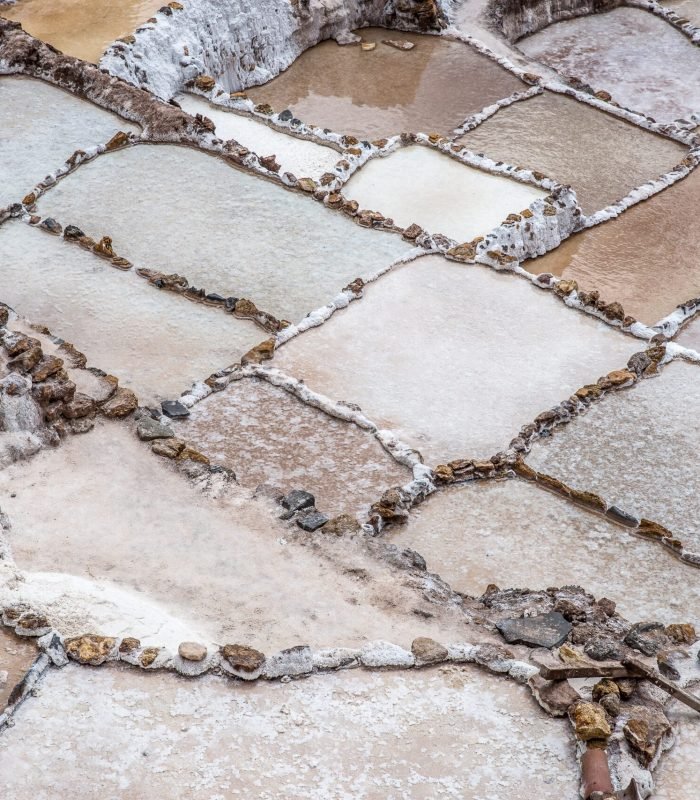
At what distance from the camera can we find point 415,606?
7.66 meters

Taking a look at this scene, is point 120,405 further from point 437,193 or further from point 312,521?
point 437,193

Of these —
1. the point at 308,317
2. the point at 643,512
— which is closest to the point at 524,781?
the point at 643,512

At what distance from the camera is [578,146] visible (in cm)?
1620

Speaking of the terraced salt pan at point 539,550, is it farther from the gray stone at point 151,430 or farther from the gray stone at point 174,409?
the gray stone at point 174,409

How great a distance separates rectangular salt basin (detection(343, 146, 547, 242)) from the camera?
13469mm

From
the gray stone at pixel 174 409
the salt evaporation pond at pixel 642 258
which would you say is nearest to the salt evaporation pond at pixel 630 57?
the salt evaporation pond at pixel 642 258

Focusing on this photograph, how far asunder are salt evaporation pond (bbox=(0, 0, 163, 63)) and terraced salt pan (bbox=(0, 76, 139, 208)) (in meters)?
1.18

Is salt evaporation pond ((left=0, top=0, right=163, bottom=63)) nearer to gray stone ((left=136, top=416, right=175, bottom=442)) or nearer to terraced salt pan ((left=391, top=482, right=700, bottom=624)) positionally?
gray stone ((left=136, top=416, right=175, bottom=442))

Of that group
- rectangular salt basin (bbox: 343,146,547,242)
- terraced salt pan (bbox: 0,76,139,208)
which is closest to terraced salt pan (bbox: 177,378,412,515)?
rectangular salt basin (bbox: 343,146,547,242)

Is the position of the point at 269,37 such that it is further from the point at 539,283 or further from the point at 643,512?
the point at 643,512

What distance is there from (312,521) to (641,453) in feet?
11.2

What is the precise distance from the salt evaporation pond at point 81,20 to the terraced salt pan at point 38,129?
46.3 inches

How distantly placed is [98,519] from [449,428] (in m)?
3.50

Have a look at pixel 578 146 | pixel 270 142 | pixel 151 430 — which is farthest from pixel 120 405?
pixel 578 146
